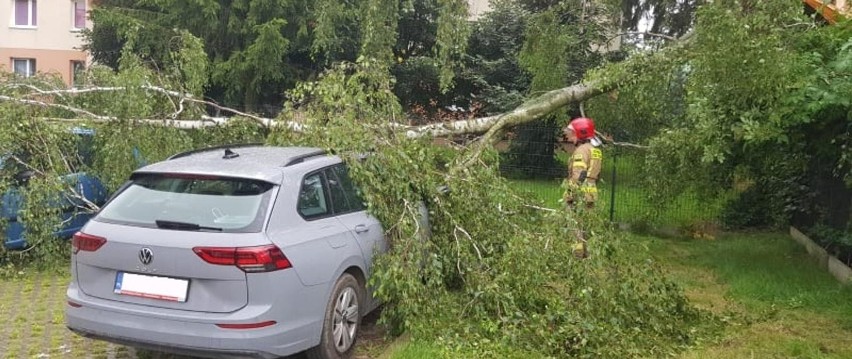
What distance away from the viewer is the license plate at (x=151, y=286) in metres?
4.11

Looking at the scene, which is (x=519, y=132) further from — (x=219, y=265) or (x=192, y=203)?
(x=219, y=265)

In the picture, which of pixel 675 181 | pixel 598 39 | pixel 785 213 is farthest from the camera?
pixel 598 39

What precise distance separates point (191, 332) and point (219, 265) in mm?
406

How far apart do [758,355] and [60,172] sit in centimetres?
666

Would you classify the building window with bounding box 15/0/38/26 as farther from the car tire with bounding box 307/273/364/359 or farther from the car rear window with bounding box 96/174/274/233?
the car tire with bounding box 307/273/364/359

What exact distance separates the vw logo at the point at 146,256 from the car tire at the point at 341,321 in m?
1.09

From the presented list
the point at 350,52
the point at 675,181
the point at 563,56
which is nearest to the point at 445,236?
the point at 675,181

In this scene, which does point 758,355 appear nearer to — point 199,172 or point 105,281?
point 199,172

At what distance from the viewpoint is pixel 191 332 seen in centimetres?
406

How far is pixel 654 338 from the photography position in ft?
17.2

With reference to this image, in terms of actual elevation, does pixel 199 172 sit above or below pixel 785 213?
above

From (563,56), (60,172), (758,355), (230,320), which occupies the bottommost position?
(758,355)

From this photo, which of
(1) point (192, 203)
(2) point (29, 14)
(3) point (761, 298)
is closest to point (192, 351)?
(1) point (192, 203)

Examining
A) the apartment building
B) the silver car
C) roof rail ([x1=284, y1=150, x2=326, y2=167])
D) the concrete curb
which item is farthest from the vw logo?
the apartment building
